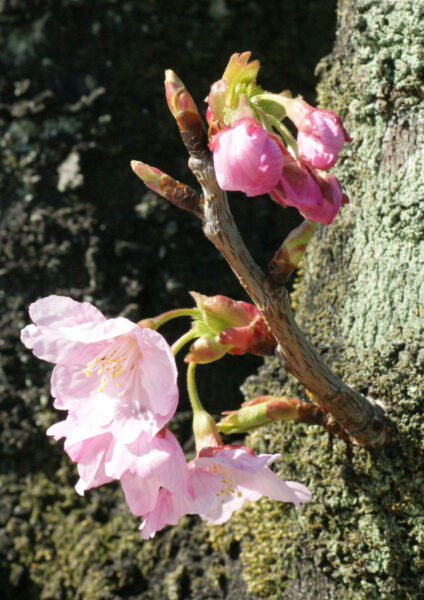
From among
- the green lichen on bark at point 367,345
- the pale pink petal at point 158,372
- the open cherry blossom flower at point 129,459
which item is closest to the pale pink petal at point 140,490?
the open cherry blossom flower at point 129,459

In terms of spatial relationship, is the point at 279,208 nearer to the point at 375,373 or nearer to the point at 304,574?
the point at 375,373

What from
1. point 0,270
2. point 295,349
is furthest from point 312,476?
point 0,270

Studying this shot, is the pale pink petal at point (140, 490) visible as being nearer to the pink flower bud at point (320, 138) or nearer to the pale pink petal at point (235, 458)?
the pale pink petal at point (235, 458)

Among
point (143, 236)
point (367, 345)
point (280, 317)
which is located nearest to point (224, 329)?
point (280, 317)

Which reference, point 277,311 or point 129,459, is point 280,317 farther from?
point 129,459

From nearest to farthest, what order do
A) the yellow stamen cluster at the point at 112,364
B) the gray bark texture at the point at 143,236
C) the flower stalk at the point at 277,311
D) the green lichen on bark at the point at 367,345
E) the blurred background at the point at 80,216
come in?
the flower stalk at the point at 277,311
the yellow stamen cluster at the point at 112,364
the green lichen on bark at the point at 367,345
the gray bark texture at the point at 143,236
the blurred background at the point at 80,216
